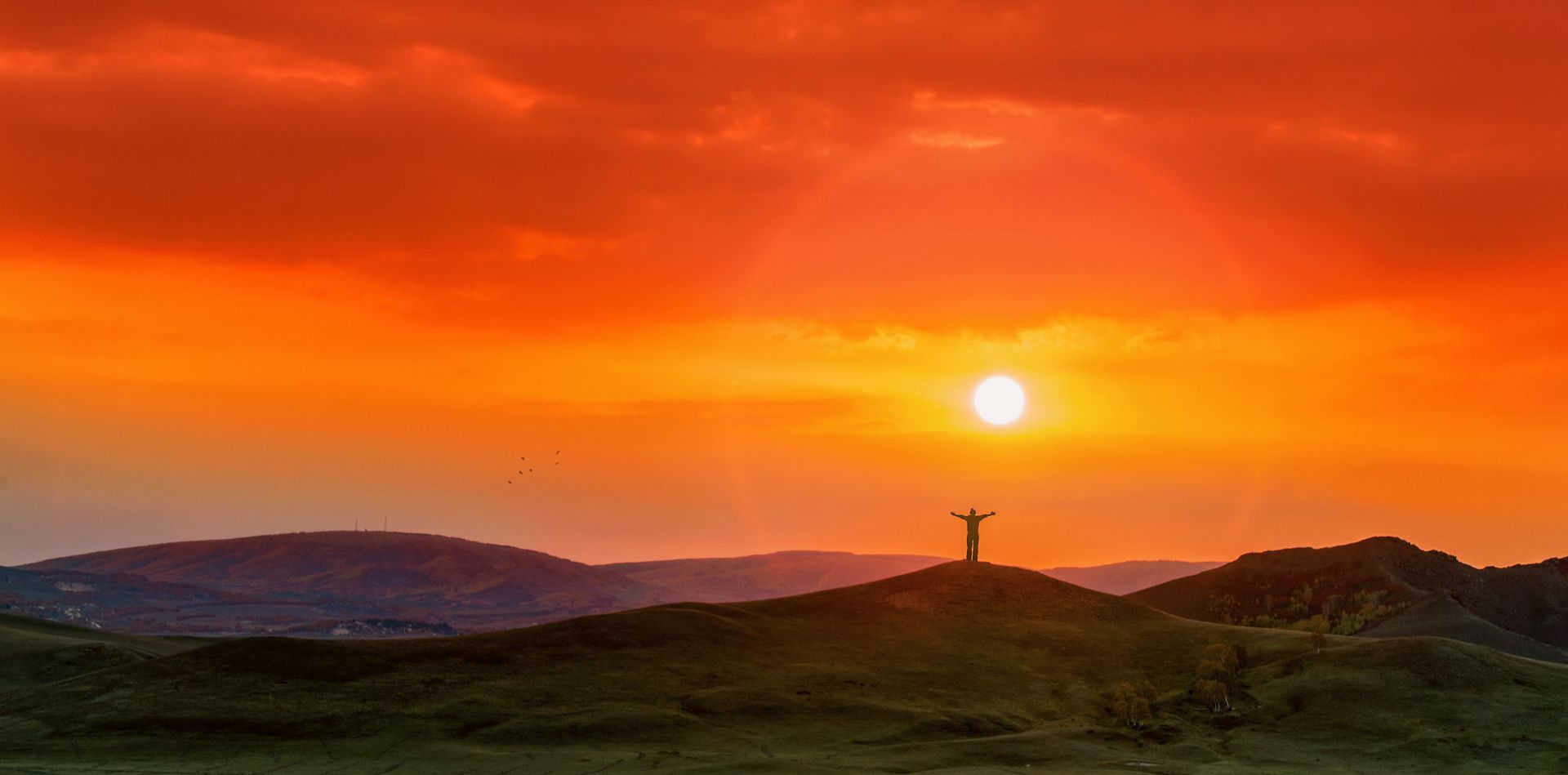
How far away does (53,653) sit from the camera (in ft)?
467

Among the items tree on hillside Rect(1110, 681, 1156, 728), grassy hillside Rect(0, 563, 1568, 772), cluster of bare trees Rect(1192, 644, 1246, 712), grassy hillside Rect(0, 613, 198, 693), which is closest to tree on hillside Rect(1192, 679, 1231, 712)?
cluster of bare trees Rect(1192, 644, 1246, 712)

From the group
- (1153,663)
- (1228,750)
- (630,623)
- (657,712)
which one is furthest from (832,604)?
(1228,750)

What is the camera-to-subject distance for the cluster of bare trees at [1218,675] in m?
106

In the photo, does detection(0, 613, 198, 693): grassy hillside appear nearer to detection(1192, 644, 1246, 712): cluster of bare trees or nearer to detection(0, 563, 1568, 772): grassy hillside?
detection(0, 563, 1568, 772): grassy hillside

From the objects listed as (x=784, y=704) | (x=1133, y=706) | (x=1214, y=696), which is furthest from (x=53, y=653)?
(x=1214, y=696)

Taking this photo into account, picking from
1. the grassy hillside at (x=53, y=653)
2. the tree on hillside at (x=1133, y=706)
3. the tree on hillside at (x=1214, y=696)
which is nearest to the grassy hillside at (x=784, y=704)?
the tree on hillside at (x=1133, y=706)

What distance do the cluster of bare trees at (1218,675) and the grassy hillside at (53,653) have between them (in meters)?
88.0

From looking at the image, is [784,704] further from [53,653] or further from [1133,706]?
[53,653]

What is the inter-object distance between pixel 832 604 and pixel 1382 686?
50436 millimetres

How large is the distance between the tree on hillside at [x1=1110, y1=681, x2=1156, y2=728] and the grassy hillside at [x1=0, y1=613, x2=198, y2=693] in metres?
82.2

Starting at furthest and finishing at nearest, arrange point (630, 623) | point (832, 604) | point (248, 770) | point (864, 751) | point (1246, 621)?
point (1246, 621), point (832, 604), point (630, 623), point (864, 751), point (248, 770)

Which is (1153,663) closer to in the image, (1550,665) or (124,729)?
(1550,665)

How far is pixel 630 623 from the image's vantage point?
405 feet

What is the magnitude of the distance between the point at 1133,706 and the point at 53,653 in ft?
334
